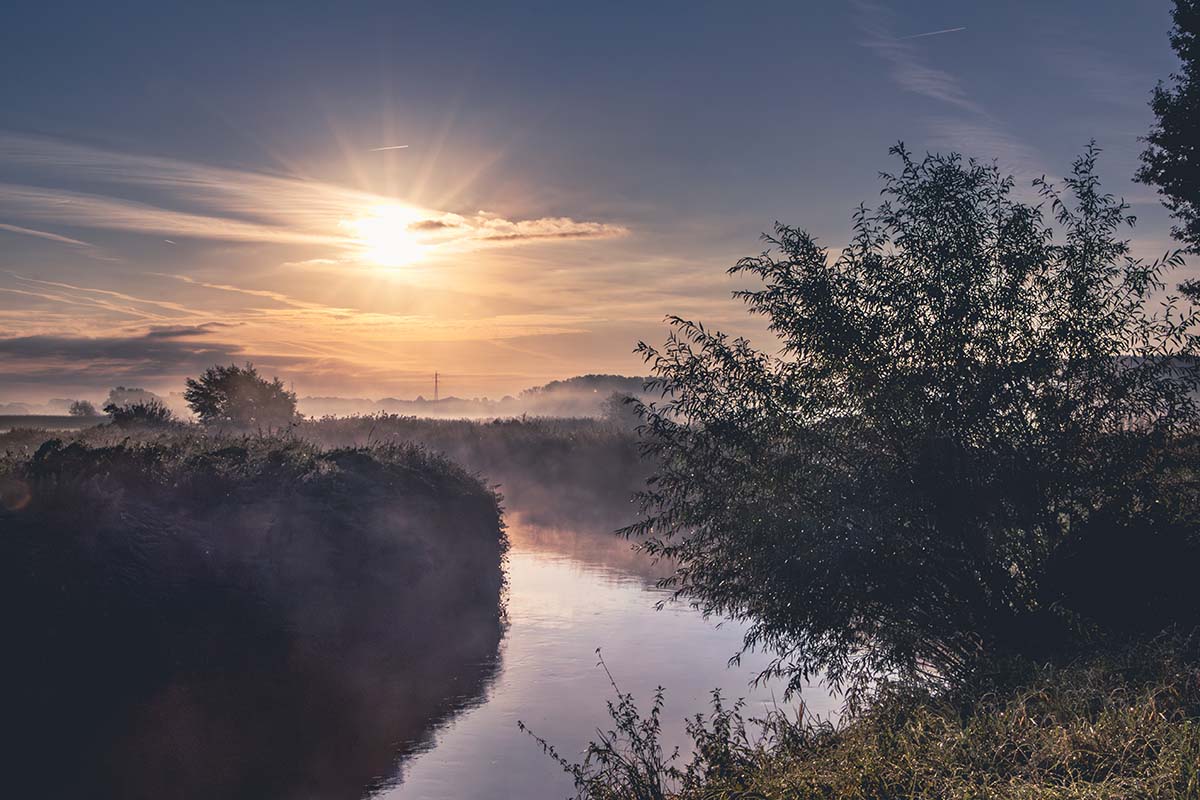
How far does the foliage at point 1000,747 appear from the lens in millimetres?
8922

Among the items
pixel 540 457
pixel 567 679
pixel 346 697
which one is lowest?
pixel 346 697

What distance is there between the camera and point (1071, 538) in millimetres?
15281

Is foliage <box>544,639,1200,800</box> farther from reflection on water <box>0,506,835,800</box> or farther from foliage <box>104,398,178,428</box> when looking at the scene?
foliage <box>104,398,178,428</box>

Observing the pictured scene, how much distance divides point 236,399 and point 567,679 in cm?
3311

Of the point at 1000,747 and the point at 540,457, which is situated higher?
the point at 540,457

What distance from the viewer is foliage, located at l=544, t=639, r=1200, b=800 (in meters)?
8.92

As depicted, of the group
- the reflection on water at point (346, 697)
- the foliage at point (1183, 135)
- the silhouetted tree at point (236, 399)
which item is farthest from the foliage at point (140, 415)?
the foliage at point (1183, 135)

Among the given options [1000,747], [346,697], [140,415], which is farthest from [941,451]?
[140,415]

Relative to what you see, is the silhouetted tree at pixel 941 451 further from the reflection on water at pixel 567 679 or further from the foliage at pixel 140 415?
the foliage at pixel 140 415

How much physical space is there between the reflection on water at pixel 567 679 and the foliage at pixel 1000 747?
3115 mm

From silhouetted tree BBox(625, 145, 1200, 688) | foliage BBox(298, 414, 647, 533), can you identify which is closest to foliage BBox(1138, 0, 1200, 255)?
silhouetted tree BBox(625, 145, 1200, 688)

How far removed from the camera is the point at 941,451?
588 inches

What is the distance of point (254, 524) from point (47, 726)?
6.56 m

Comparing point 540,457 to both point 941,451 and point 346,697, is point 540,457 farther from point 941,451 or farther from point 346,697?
point 941,451
